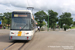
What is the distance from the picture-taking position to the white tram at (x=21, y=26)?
36.0 ft

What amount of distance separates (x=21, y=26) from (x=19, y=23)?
0.35m

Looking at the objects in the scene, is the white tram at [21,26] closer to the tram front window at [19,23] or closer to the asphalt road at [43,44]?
the tram front window at [19,23]

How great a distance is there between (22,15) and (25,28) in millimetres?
1358

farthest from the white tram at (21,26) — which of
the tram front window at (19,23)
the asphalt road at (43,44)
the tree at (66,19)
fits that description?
the tree at (66,19)

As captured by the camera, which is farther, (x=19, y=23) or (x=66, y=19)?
(x=66, y=19)

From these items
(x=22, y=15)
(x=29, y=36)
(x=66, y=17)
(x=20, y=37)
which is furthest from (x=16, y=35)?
(x=66, y=17)

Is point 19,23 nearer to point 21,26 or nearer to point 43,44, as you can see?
point 21,26

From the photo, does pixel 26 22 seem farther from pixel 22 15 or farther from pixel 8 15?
pixel 8 15

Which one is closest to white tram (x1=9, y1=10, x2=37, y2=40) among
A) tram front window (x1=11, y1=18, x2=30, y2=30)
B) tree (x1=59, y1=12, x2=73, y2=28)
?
tram front window (x1=11, y1=18, x2=30, y2=30)

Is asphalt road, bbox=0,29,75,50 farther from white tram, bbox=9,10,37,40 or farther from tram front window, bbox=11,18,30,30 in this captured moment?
tram front window, bbox=11,18,30,30

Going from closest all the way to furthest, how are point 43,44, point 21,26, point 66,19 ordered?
point 43,44
point 21,26
point 66,19

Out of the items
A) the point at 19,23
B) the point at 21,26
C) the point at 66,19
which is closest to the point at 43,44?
the point at 21,26

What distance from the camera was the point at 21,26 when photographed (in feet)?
36.6

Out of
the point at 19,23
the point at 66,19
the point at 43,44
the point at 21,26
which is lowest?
the point at 43,44
